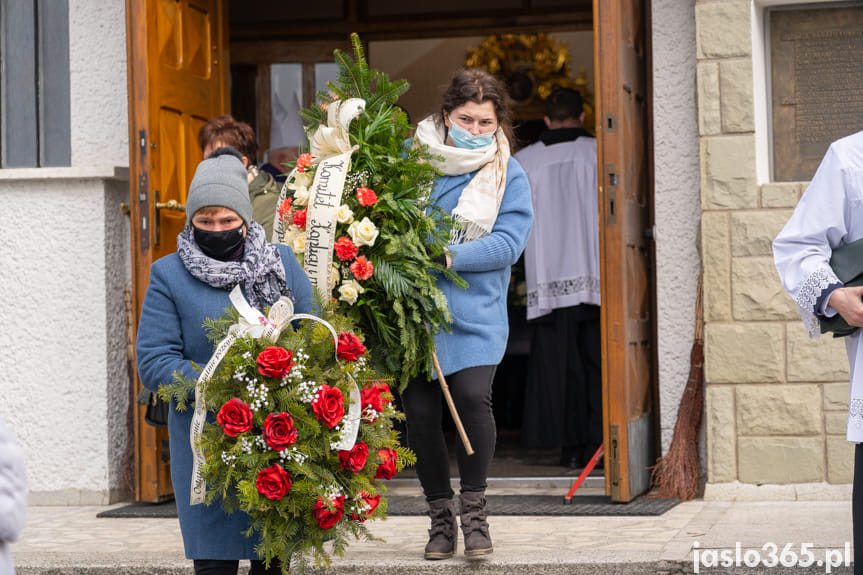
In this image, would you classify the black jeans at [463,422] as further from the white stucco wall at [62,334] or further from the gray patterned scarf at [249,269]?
the white stucco wall at [62,334]

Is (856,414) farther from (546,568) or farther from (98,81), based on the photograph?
(98,81)

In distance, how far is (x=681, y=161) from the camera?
616 cm

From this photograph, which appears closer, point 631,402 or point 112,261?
point 631,402

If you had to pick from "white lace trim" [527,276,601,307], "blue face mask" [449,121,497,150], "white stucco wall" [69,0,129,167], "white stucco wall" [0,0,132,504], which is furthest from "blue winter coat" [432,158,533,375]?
"white stucco wall" [69,0,129,167]

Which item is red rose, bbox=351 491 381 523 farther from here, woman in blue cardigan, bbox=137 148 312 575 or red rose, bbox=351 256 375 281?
red rose, bbox=351 256 375 281

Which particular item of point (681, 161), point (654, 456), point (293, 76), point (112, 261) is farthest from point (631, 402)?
point (293, 76)

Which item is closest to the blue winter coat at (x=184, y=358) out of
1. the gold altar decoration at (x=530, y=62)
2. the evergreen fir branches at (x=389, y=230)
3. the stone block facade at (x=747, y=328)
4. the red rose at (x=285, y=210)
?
the evergreen fir branches at (x=389, y=230)

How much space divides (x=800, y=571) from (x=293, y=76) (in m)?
5.48

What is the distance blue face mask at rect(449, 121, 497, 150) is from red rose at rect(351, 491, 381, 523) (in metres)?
1.50

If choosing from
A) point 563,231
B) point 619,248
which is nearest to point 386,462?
point 619,248

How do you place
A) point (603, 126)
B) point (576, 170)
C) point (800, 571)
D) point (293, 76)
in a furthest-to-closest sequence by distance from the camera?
point (293, 76), point (576, 170), point (603, 126), point (800, 571)

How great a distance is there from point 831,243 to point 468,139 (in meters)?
1.57

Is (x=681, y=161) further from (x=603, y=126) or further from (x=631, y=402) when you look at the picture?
(x=631, y=402)

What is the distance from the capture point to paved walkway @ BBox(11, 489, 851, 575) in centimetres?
439
